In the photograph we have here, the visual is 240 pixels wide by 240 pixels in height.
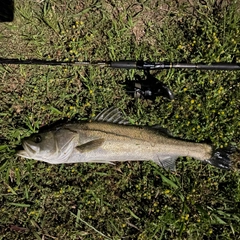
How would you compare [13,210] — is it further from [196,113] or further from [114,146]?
[196,113]

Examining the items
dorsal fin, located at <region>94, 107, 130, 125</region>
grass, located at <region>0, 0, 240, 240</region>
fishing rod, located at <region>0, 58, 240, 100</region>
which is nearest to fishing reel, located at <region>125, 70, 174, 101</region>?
fishing rod, located at <region>0, 58, 240, 100</region>

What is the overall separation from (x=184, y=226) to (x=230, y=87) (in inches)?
64.7

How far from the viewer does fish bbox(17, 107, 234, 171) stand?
3.91 metres

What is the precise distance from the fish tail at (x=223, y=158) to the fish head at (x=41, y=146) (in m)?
1.71

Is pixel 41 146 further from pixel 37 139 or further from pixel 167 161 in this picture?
pixel 167 161

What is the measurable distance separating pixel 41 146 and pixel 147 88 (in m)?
1.29

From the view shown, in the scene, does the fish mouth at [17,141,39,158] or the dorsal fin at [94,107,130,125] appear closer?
the fish mouth at [17,141,39,158]

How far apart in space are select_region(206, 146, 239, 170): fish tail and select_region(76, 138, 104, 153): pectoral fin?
1.22m

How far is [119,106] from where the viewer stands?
13.8 feet

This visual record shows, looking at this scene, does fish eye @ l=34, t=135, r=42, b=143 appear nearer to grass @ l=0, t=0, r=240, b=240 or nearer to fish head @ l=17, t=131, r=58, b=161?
fish head @ l=17, t=131, r=58, b=161

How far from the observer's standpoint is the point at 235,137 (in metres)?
4.15

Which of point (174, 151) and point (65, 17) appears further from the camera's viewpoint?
point (65, 17)

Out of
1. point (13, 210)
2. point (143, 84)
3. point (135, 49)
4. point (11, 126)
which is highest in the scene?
point (135, 49)

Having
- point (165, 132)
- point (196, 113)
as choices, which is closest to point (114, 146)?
point (165, 132)
